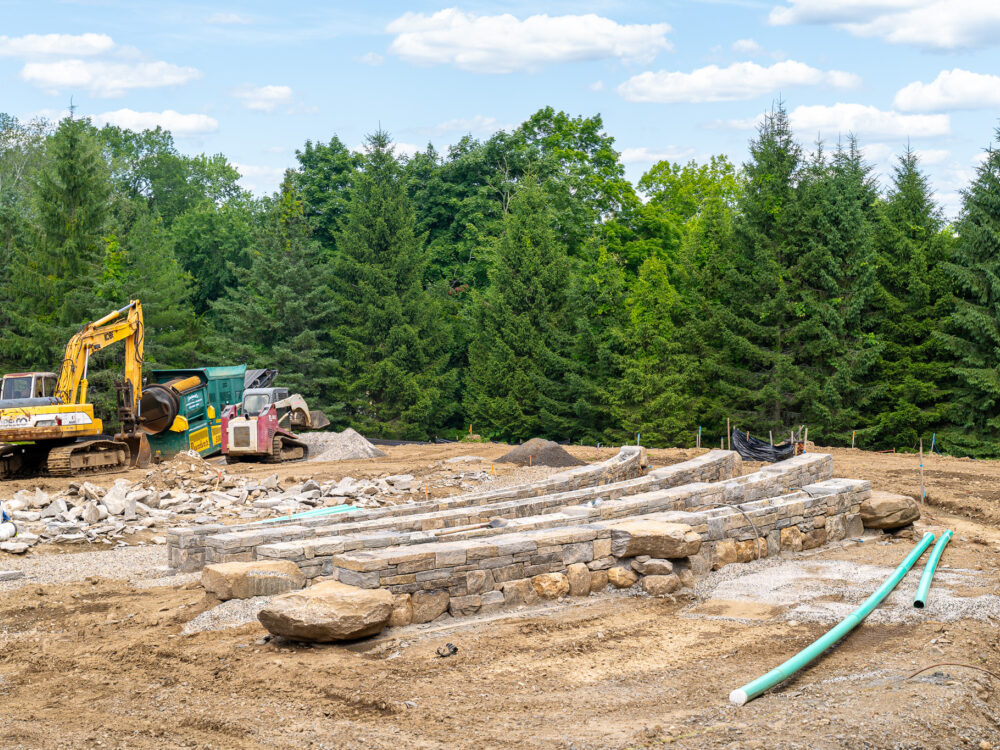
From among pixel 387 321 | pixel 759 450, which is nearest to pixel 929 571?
pixel 759 450

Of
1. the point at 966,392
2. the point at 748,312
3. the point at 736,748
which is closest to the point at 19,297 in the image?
the point at 748,312

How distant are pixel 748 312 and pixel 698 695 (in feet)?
91.9

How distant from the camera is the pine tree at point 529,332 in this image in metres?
35.8

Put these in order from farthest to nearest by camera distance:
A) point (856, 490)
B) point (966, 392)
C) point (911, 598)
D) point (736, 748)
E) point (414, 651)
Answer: point (966, 392) < point (856, 490) < point (911, 598) < point (414, 651) < point (736, 748)

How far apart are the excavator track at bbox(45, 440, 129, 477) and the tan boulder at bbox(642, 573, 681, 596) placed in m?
16.3

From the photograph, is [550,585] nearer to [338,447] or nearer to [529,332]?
[338,447]

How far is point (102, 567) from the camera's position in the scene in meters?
13.7

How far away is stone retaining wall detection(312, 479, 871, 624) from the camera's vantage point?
9500mm

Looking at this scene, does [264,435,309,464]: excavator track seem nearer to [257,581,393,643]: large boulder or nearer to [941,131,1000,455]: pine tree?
[257,581,393,643]: large boulder

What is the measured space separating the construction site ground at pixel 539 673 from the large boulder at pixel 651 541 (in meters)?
0.51

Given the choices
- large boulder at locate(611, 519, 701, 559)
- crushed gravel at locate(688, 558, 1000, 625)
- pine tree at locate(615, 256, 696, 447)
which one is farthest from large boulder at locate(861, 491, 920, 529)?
pine tree at locate(615, 256, 696, 447)

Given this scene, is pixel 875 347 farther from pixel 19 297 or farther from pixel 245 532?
pixel 19 297

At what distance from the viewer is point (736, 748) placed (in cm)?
627

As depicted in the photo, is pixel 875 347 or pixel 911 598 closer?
pixel 911 598
